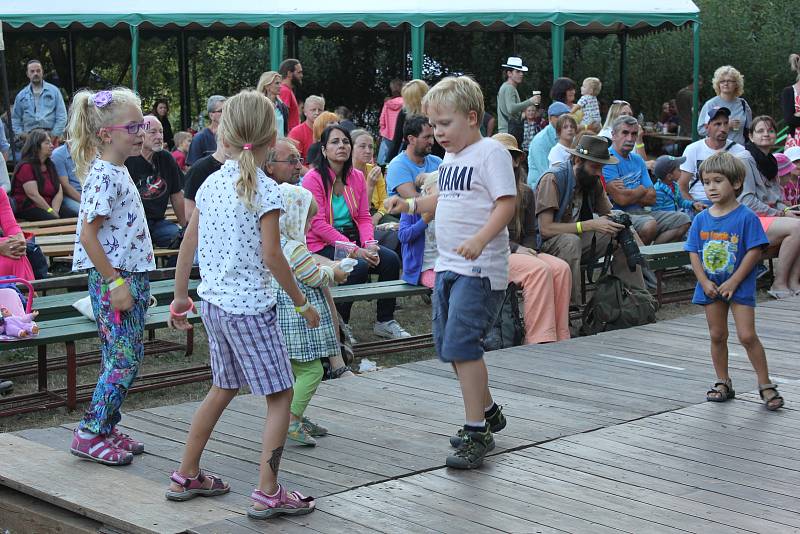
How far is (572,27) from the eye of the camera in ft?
70.8

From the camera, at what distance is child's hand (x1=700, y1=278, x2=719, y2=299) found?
5602 millimetres

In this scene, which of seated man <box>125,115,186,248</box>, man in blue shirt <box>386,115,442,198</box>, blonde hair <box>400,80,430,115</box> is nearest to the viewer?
man in blue shirt <box>386,115,442,198</box>

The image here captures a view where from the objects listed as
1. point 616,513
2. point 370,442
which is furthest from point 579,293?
point 616,513

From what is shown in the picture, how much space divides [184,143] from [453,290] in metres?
10.8

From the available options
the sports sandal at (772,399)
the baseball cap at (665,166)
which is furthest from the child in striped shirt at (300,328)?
the baseball cap at (665,166)

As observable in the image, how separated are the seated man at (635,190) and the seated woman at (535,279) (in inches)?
85.8

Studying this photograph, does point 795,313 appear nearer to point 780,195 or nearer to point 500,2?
point 780,195

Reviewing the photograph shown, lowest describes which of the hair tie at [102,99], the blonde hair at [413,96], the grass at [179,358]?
Answer: the grass at [179,358]

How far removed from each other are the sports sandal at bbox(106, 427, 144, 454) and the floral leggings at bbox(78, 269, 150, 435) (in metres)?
0.03

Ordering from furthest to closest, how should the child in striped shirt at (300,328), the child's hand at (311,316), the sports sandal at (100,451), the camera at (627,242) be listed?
the camera at (627,242) < the child in striped shirt at (300,328) < the sports sandal at (100,451) < the child's hand at (311,316)

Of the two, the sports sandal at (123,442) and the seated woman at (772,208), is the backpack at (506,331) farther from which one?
the sports sandal at (123,442)

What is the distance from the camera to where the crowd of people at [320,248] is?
407 cm

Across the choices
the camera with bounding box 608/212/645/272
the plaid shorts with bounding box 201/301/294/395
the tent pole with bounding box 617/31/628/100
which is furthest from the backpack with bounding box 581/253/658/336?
the tent pole with bounding box 617/31/628/100

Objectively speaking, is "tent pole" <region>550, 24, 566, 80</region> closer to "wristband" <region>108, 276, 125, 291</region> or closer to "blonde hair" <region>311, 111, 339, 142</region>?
"blonde hair" <region>311, 111, 339, 142</region>
